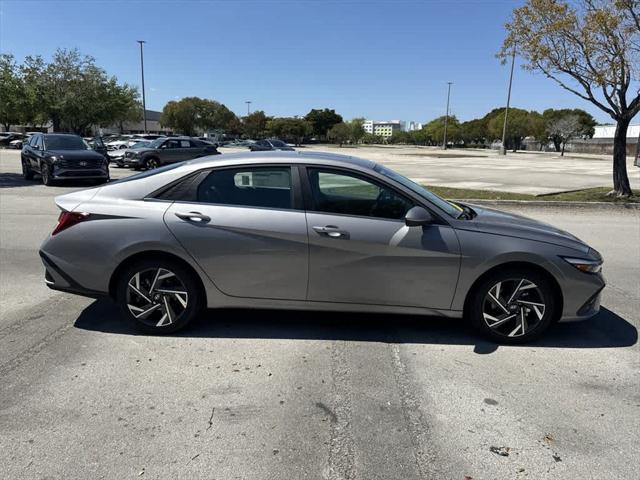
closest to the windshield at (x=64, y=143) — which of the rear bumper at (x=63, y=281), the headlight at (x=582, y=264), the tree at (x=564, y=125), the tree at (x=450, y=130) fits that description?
the rear bumper at (x=63, y=281)

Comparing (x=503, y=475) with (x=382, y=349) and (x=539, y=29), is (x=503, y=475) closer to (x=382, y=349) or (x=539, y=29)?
(x=382, y=349)

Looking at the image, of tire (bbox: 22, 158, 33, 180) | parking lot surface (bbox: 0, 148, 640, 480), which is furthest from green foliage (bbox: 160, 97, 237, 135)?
parking lot surface (bbox: 0, 148, 640, 480)

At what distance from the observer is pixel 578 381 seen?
3.49m

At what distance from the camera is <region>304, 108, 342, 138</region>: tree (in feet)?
424

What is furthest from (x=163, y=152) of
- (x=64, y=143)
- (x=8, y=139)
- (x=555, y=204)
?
(x=8, y=139)

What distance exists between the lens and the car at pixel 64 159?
15.1 meters

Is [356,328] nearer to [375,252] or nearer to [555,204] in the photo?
[375,252]

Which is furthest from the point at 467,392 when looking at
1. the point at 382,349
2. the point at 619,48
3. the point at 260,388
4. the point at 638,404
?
the point at 619,48

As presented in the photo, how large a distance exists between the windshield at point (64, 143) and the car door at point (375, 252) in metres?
14.8

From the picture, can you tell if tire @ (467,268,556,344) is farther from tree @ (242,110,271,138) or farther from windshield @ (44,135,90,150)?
tree @ (242,110,271,138)

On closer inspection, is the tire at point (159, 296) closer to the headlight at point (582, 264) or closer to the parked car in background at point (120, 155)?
the headlight at point (582, 264)

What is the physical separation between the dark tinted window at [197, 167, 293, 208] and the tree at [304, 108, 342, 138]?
127 metres

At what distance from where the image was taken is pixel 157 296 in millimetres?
3988

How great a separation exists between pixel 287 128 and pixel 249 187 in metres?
107
